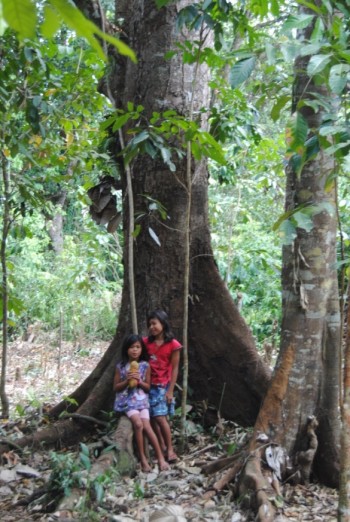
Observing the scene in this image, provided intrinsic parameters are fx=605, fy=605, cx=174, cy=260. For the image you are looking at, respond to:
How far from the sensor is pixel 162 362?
15.4 feet

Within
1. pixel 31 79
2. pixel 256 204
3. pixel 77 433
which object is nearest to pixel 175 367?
pixel 77 433

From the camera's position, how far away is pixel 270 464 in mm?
3803

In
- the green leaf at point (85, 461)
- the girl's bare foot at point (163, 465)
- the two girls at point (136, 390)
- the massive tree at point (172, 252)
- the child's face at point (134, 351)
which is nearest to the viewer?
the green leaf at point (85, 461)

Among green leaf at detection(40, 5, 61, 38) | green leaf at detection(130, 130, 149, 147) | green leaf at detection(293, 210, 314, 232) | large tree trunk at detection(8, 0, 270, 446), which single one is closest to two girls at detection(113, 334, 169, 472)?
large tree trunk at detection(8, 0, 270, 446)

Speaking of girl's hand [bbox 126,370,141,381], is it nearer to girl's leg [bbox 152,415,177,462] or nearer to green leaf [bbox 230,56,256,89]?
girl's leg [bbox 152,415,177,462]

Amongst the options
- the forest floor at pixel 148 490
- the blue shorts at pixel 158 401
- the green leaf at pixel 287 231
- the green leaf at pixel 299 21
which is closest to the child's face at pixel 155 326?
the blue shorts at pixel 158 401

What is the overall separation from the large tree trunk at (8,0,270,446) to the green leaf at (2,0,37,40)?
13.4 ft

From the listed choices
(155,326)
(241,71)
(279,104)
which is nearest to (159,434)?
(155,326)

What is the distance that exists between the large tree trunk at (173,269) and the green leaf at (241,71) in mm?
2019

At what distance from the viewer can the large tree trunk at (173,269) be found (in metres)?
5.10

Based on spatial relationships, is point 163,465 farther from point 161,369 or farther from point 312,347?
point 312,347

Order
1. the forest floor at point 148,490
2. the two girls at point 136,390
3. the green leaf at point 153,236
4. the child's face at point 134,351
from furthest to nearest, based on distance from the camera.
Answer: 1. the green leaf at point 153,236
2. the child's face at point 134,351
3. the two girls at point 136,390
4. the forest floor at point 148,490

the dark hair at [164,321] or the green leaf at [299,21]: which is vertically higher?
the green leaf at [299,21]

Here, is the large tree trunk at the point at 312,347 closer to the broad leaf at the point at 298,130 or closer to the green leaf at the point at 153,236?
the broad leaf at the point at 298,130
